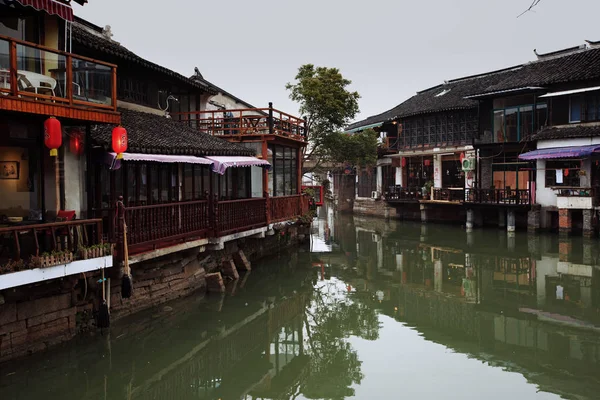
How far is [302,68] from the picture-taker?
28.7 metres

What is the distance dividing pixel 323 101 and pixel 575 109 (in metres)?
12.9

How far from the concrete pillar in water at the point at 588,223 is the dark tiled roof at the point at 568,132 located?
147 inches

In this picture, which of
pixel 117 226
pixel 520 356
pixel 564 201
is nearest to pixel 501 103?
pixel 564 201

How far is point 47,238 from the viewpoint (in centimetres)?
898

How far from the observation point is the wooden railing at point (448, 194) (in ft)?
103

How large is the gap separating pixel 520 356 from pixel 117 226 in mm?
8606

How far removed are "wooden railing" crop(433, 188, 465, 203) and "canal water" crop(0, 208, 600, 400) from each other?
11.5 meters

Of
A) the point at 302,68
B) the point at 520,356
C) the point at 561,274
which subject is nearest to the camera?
the point at 520,356

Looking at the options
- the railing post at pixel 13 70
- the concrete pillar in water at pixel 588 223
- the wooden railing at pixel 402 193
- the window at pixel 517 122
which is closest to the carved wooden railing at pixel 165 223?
the railing post at pixel 13 70

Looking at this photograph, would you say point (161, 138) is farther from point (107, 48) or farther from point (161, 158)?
point (107, 48)

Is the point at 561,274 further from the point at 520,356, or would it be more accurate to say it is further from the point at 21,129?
the point at 21,129

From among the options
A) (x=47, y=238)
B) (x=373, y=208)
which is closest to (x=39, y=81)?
(x=47, y=238)

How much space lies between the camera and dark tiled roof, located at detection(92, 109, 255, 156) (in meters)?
11.8

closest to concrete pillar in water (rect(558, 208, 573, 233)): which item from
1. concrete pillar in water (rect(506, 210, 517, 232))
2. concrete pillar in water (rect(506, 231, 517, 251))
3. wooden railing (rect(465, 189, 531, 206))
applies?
wooden railing (rect(465, 189, 531, 206))
